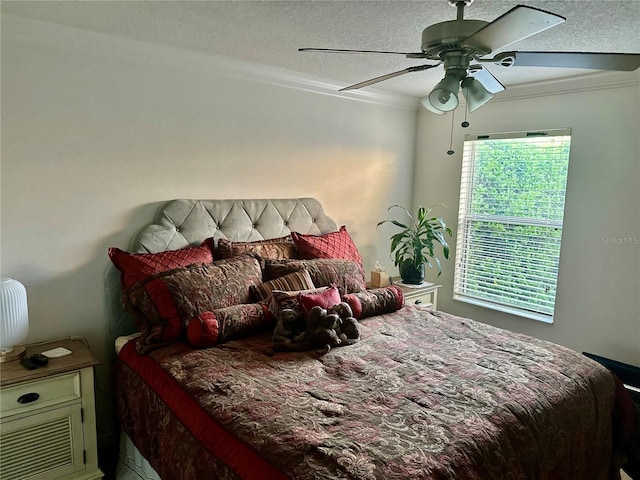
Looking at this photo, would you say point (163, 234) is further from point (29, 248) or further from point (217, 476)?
point (217, 476)

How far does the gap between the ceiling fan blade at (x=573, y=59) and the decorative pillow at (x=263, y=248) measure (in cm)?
171

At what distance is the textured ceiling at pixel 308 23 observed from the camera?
197cm

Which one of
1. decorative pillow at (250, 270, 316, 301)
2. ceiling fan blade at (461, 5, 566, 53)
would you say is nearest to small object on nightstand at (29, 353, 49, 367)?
decorative pillow at (250, 270, 316, 301)

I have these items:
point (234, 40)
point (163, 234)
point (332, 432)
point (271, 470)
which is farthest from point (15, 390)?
point (234, 40)

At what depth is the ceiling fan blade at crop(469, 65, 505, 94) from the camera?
194 centimetres

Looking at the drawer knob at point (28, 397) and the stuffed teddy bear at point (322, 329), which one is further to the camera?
the stuffed teddy bear at point (322, 329)

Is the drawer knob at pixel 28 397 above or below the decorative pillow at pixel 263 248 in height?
below

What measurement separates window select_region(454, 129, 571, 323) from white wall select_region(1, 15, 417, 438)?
161 cm

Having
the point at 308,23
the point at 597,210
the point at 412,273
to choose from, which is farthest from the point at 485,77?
the point at 412,273

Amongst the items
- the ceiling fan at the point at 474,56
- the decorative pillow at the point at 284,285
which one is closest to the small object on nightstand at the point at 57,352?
the decorative pillow at the point at 284,285

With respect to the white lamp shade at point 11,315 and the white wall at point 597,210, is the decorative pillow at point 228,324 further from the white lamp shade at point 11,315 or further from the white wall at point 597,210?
the white wall at point 597,210

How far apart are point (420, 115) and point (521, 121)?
1.01 meters

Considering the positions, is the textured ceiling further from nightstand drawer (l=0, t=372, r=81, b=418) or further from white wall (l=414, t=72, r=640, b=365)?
nightstand drawer (l=0, t=372, r=81, b=418)

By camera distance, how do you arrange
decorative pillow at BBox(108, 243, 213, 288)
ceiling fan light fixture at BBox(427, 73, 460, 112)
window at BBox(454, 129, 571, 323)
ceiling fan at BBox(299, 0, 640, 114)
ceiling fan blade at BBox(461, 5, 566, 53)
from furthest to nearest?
window at BBox(454, 129, 571, 323), decorative pillow at BBox(108, 243, 213, 288), ceiling fan light fixture at BBox(427, 73, 460, 112), ceiling fan at BBox(299, 0, 640, 114), ceiling fan blade at BBox(461, 5, 566, 53)
